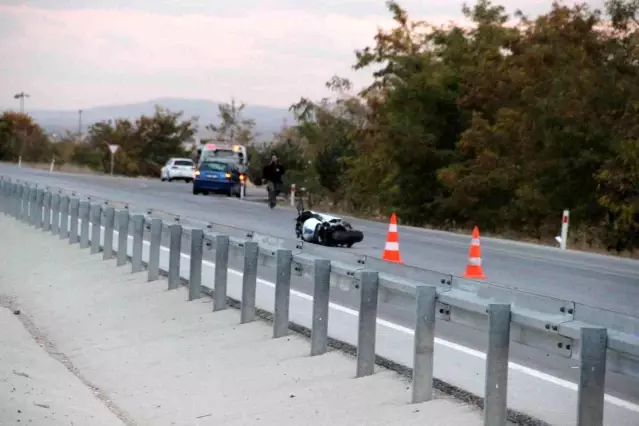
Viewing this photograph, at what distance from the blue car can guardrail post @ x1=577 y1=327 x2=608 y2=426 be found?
4385 cm

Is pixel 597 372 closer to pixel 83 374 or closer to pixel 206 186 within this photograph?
pixel 83 374

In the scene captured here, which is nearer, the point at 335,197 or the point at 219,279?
→ the point at 219,279

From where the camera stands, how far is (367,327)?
30.6 ft

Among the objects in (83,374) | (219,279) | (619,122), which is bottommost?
(83,374)

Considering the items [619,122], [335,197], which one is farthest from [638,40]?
[335,197]

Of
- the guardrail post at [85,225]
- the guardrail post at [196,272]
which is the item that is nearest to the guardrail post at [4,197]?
the guardrail post at [85,225]

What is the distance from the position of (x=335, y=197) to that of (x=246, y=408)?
125 feet

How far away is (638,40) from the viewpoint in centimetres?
3131

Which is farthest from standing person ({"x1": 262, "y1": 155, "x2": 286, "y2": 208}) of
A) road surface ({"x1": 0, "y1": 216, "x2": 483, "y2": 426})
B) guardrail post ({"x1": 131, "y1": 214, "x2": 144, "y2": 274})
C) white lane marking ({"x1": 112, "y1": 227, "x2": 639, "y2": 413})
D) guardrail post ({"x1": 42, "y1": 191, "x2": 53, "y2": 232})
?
white lane marking ({"x1": 112, "y1": 227, "x2": 639, "y2": 413})

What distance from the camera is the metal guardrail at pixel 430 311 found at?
6676mm

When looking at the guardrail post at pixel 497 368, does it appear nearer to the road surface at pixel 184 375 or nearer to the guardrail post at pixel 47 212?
the road surface at pixel 184 375

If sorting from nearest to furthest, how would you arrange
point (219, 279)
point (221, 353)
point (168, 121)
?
point (221, 353)
point (219, 279)
point (168, 121)

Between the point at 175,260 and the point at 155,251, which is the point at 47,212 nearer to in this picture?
the point at 155,251

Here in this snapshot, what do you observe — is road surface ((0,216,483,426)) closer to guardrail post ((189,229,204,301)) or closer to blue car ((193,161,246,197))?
guardrail post ((189,229,204,301))
